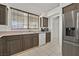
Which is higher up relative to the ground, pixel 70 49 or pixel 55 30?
pixel 55 30

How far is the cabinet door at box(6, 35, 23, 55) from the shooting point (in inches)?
127

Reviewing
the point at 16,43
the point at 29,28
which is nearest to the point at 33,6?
the point at 29,28

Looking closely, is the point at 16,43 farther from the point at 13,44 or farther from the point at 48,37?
the point at 48,37

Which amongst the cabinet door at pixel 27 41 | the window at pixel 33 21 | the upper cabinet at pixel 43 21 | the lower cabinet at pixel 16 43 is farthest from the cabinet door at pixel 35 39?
the upper cabinet at pixel 43 21

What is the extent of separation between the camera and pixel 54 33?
7746 millimetres

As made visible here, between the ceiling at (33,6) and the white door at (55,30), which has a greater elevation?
the ceiling at (33,6)

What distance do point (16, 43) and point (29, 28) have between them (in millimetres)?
2205

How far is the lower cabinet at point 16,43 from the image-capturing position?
3034mm

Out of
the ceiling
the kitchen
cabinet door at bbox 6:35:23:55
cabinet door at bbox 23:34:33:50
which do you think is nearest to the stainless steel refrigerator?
the kitchen

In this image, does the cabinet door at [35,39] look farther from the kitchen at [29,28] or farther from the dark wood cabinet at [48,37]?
the dark wood cabinet at [48,37]

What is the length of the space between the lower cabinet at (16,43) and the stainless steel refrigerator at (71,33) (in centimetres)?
179

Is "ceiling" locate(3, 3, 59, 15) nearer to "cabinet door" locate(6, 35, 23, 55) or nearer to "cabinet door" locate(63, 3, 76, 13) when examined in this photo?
"cabinet door" locate(6, 35, 23, 55)

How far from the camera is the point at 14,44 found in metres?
3.52

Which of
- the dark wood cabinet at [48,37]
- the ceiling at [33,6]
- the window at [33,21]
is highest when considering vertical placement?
the ceiling at [33,6]
